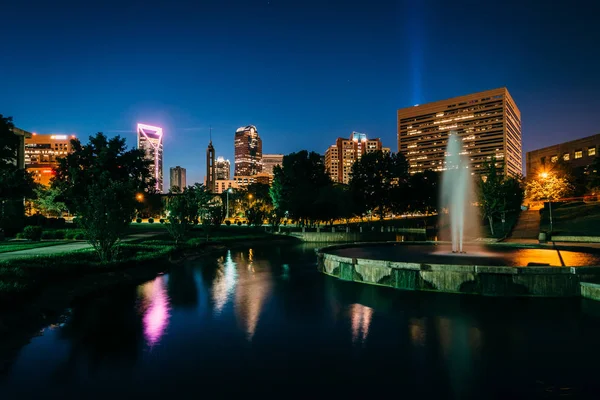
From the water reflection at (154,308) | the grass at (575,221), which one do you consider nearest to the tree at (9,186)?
the water reflection at (154,308)

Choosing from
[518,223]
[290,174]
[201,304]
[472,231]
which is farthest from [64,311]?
[290,174]

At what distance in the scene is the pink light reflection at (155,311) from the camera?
11.1 m

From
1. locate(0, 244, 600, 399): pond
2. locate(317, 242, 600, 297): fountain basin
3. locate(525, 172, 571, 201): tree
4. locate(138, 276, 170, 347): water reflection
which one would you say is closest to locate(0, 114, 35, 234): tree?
locate(138, 276, 170, 347): water reflection

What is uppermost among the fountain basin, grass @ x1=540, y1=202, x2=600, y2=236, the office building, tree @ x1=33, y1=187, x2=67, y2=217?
the office building

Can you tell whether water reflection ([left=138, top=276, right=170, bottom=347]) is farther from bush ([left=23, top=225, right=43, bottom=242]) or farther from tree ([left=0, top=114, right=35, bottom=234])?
tree ([left=0, top=114, right=35, bottom=234])

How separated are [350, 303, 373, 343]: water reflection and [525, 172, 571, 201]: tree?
6853 cm

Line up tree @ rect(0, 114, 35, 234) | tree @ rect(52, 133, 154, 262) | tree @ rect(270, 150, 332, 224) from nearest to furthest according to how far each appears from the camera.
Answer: tree @ rect(0, 114, 35, 234), tree @ rect(52, 133, 154, 262), tree @ rect(270, 150, 332, 224)

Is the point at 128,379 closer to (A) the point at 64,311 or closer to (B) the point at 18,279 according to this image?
(A) the point at 64,311

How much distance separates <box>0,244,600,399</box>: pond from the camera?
24.9ft

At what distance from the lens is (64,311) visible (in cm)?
1348

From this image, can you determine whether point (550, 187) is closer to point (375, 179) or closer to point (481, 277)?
point (375, 179)

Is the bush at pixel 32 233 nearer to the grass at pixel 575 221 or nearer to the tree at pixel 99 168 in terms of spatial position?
the tree at pixel 99 168

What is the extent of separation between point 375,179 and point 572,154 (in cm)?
4981

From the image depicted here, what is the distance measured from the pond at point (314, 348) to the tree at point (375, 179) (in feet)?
199
